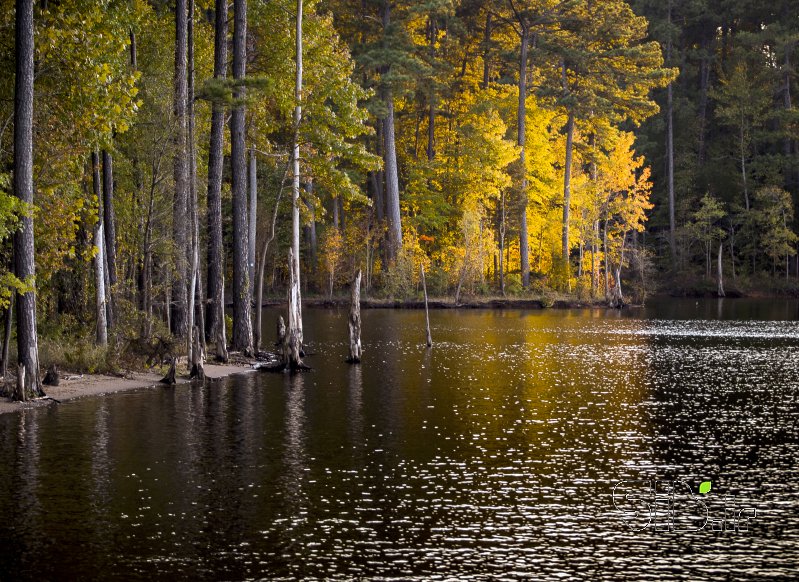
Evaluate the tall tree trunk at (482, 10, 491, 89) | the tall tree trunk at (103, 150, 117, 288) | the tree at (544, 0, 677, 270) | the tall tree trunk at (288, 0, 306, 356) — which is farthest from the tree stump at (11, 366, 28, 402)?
the tall tree trunk at (482, 10, 491, 89)

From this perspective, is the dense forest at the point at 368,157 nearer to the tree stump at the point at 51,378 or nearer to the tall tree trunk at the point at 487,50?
the tall tree trunk at the point at 487,50

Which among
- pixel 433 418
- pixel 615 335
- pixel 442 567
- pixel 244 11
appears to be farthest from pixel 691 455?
pixel 615 335

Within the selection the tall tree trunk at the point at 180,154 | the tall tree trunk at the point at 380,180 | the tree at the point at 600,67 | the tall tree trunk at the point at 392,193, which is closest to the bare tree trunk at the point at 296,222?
the tall tree trunk at the point at 180,154

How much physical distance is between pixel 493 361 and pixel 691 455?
50.9ft

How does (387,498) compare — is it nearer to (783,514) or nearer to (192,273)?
(783,514)

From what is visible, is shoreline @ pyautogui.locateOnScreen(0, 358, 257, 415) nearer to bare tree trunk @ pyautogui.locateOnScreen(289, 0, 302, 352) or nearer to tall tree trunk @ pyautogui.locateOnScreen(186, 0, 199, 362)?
tall tree trunk @ pyautogui.locateOnScreen(186, 0, 199, 362)

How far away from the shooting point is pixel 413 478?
15641 mm

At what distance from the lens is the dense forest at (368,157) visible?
80.7 ft

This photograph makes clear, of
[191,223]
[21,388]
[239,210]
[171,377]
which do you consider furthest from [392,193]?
[21,388]

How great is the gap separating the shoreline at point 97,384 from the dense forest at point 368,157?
0.85 meters

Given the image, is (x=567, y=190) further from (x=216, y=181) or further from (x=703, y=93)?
(x=216, y=181)

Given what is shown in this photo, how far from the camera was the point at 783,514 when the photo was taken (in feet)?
44.7
